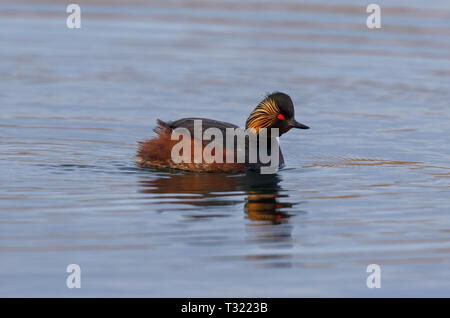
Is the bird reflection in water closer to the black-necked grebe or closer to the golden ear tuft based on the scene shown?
the black-necked grebe

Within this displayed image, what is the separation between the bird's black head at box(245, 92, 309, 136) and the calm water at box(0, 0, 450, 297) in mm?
564

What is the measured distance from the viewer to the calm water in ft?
26.9

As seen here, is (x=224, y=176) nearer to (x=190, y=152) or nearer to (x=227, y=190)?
(x=190, y=152)

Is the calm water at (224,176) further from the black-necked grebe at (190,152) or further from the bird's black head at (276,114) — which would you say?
the bird's black head at (276,114)

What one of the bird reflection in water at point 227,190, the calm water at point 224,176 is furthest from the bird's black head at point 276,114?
the bird reflection in water at point 227,190

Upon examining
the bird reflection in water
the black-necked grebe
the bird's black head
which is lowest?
the bird reflection in water

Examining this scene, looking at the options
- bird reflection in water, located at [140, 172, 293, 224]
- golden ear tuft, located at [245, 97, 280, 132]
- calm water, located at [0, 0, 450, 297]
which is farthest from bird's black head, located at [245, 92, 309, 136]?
bird reflection in water, located at [140, 172, 293, 224]

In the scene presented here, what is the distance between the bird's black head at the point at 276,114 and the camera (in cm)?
1222

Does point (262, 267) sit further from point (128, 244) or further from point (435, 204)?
point (435, 204)

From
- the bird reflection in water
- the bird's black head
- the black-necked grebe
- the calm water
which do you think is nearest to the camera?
the calm water

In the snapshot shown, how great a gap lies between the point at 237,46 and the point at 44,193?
1026 centimetres

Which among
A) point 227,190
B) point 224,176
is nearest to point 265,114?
point 224,176

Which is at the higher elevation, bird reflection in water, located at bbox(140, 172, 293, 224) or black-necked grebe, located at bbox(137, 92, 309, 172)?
black-necked grebe, located at bbox(137, 92, 309, 172)

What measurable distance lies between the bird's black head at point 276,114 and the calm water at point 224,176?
0.56 m
